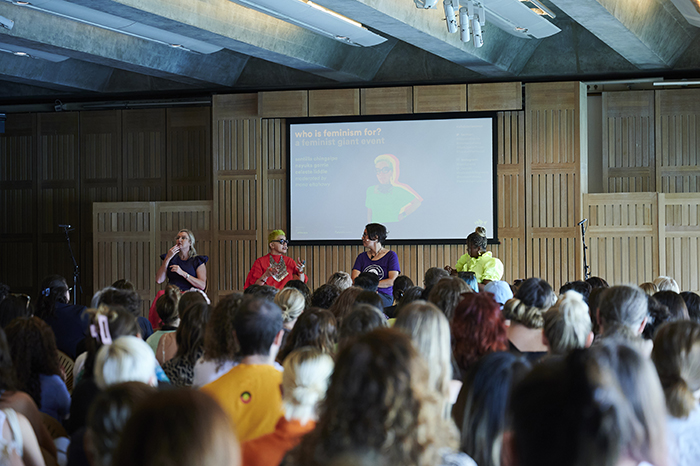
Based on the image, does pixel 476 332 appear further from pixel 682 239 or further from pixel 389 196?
pixel 682 239

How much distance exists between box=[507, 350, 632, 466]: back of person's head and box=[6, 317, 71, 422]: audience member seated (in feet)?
7.32

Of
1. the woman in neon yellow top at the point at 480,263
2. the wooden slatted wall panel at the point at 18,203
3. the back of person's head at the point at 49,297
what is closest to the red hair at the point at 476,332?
the back of person's head at the point at 49,297

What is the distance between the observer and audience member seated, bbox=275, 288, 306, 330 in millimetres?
3973

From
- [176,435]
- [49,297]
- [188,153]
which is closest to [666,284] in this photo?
[49,297]

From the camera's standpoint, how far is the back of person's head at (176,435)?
1.14 m

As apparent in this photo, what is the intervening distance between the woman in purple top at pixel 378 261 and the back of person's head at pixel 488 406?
14.5ft

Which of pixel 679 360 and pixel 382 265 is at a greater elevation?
pixel 382 265

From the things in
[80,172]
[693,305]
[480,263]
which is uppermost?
[80,172]

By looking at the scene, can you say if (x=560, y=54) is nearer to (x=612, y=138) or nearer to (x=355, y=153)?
(x=612, y=138)

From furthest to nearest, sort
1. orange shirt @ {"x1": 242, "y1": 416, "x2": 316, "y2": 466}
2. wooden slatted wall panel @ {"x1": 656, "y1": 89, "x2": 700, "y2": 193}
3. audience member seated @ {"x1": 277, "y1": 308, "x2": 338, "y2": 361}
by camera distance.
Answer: wooden slatted wall panel @ {"x1": 656, "y1": 89, "x2": 700, "y2": 193} → audience member seated @ {"x1": 277, "y1": 308, "x2": 338, "y2": 361} → orange shirt @ {"x1": 242, "y1": 416, "x2": 316, "y2": 466}

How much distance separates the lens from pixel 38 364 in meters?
2.82

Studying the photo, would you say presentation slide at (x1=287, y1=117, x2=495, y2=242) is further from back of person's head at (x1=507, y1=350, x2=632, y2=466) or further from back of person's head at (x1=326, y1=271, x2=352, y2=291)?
back of person's head at (x1=507, y1=350, x2=632, y2=466)

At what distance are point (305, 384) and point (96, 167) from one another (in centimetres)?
981

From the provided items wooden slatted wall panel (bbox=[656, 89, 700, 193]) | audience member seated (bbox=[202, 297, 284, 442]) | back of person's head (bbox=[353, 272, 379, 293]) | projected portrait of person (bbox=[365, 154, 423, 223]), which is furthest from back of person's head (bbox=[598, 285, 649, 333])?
wooden slatted wall panel (bbox=[656, 89, 700, 193])
